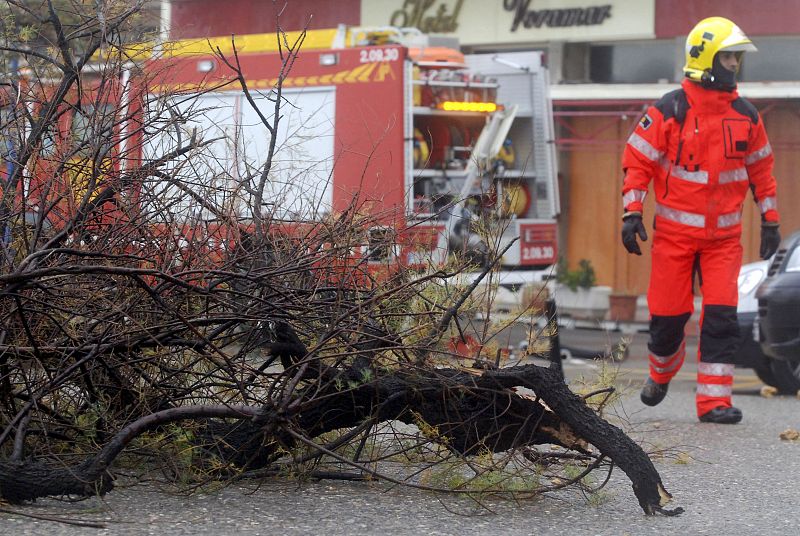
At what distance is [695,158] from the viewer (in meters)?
6.81

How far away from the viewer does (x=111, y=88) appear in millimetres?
4785

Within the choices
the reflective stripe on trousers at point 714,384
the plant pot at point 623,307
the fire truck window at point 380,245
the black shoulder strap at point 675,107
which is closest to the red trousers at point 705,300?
the reflective stripe on trousers at point 714,384

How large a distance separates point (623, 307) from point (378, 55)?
603 cm

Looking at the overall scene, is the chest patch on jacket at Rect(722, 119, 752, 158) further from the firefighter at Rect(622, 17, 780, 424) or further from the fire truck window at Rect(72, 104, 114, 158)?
the fire truck window at Rect(72, 104, 114, 158)

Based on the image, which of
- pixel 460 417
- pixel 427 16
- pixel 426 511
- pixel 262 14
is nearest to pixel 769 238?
pixel 460 417

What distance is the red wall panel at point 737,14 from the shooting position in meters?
17.1

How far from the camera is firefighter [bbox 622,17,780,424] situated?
680cm

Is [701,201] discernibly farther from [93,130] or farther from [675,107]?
[93,130]

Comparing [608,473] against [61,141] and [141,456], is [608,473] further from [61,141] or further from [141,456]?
[61,141]

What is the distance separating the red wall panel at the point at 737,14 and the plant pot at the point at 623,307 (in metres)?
3.84

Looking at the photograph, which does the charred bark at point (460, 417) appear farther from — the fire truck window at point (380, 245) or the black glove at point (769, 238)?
the black glove at point (769, 238)

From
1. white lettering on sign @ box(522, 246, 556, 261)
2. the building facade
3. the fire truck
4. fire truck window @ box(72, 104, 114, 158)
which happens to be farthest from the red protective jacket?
the building facade

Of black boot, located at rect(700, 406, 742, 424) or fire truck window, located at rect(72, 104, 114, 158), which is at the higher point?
fire truck window, located at rect(72, 104, 114, 158)

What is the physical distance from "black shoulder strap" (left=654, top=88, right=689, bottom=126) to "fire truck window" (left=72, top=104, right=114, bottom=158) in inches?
125
